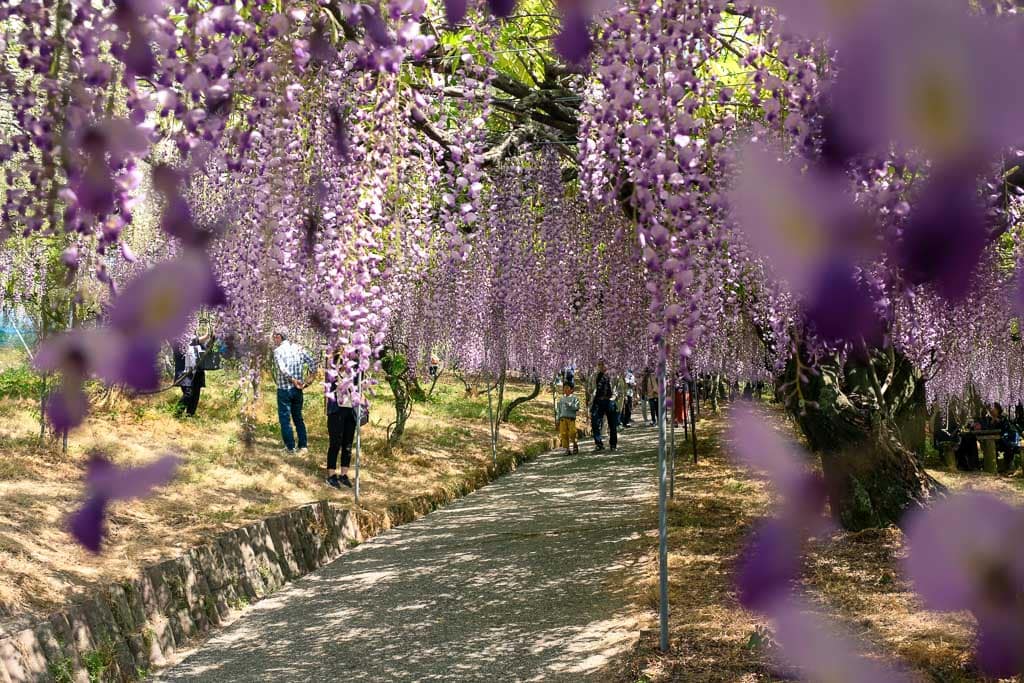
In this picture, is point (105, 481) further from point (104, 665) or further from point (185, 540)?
point (185, 540)

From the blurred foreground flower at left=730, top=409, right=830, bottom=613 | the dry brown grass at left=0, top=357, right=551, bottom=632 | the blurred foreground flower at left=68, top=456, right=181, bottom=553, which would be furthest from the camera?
the dry brown grass at left=0, top=357, right=551, bottom=632

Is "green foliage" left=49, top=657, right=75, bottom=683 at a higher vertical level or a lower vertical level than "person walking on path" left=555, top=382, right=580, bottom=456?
lower

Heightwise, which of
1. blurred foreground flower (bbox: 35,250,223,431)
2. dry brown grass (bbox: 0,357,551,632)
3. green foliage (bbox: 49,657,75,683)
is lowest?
green foliage (bbox: 49,657,75,683)

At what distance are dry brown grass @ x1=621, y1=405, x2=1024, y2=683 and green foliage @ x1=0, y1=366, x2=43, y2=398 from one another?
9.10 m

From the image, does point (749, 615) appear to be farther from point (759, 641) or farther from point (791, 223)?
point (791, 223)

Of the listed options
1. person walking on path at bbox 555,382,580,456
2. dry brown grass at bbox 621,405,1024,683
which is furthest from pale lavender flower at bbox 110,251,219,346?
person walking on path at bbox 555,382,580,456

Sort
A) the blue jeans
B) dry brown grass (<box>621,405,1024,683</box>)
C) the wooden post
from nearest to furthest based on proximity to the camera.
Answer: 1. dry brown grass (<box>621,405,1024,683</box>)
2. the blue jeans
3. the wooden post

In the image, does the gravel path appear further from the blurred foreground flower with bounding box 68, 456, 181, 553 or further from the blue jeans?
the blurred foreground flower with bounding box 68, 456, 181, 553

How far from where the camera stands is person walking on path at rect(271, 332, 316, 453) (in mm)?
11133

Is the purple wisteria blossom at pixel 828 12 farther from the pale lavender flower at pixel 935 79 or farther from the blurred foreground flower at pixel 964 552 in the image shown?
the blurred foreground flower at pixel 964 552

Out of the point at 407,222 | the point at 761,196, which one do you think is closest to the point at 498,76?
the point at 407,222

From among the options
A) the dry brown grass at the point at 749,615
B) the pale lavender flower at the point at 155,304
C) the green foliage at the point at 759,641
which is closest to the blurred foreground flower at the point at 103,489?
A: the pale lavender flower at the point at 155,304

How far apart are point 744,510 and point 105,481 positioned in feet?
30.1

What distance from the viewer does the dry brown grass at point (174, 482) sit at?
6871 millimetres
